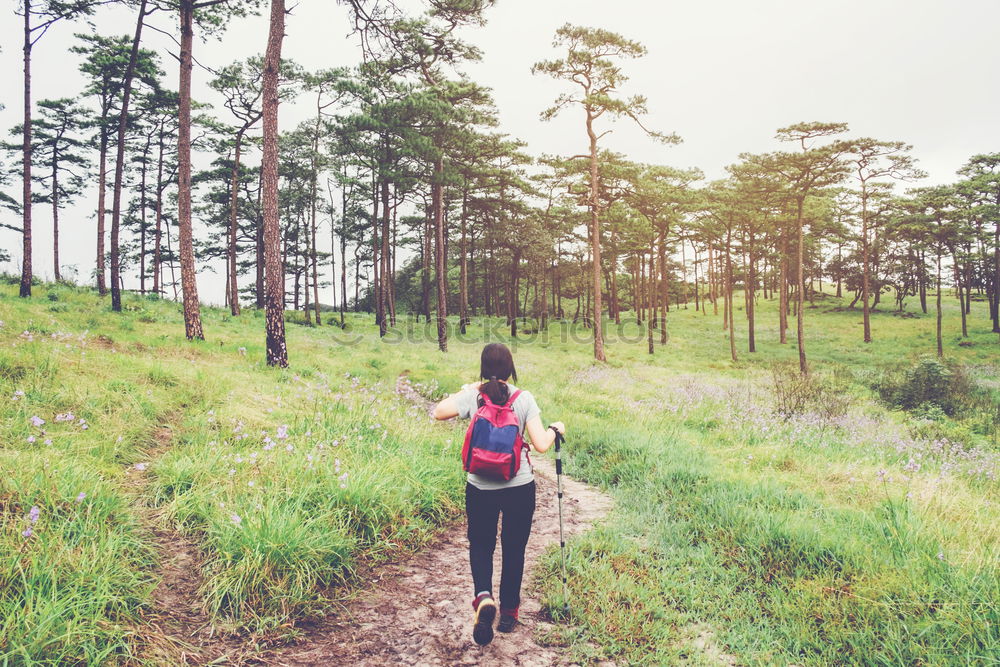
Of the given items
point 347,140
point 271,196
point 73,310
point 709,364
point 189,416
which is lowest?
point 709,364

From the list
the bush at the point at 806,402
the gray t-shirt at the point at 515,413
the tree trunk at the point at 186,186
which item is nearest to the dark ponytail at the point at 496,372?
the gray t-shirt at the point at 515,413

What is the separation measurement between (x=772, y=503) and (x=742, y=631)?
221cm

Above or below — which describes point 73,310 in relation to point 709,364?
above

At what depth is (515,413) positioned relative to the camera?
3168mm

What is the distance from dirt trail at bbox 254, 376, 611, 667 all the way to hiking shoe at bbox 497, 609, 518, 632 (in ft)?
0.17

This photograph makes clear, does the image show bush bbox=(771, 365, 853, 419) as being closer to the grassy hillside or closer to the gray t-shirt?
the grassy hillside

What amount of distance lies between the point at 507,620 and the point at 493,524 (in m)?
0.81

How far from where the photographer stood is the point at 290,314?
34719 millimetres

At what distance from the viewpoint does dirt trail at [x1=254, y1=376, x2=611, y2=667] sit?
3.00 metres

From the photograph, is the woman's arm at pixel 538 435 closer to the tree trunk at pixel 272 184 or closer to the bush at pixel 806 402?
the tree trunk at pixel 272 184

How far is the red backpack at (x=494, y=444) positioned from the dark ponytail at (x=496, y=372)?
69mm

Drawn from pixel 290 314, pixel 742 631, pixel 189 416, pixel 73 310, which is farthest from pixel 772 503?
pixel 290 314

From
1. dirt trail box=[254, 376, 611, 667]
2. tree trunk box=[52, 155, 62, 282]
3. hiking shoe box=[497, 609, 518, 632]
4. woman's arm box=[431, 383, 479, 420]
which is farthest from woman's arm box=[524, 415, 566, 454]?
tree trunk box=[52, 155, 62, 282]

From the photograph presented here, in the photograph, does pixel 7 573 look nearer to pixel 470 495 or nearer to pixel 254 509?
pixel 254 509
